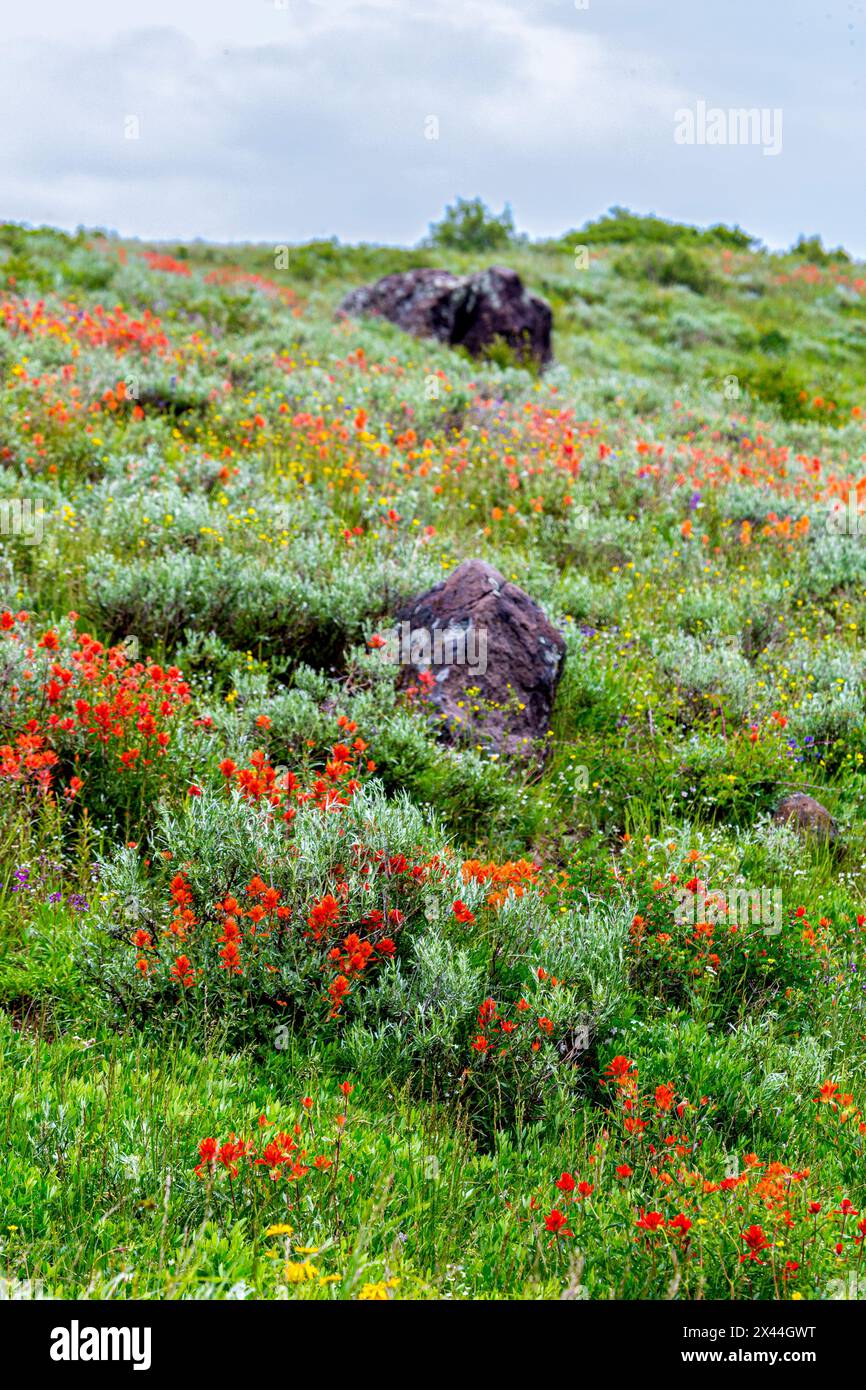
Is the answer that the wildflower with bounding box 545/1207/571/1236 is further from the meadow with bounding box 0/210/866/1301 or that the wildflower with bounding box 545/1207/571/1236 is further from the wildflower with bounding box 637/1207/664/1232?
the wildflower with bounding box 637/1207/664/1232

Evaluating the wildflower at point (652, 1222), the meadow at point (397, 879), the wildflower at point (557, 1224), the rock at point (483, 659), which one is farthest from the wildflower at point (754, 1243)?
the rock at point (483, 659)

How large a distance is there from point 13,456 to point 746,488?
24.8 ft

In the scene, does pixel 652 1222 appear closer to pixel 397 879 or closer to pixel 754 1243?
pixel 754 1243

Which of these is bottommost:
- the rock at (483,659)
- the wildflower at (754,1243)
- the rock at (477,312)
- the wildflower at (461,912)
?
the wildflower at (754,1243)

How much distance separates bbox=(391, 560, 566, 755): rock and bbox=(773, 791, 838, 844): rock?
1.49 m

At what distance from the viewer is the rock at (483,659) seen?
5.90 m

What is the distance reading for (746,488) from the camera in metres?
10.9

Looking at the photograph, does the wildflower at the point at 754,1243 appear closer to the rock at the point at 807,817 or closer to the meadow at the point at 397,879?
the meadow at the point at 397,879

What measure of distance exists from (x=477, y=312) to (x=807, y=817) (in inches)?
591

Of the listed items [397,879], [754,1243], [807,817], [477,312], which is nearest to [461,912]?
[397,879]

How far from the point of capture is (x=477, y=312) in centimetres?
1831

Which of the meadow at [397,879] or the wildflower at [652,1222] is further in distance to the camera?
the meadow at [397,879]

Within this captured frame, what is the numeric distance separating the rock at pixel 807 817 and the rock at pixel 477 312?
44.2 ft
